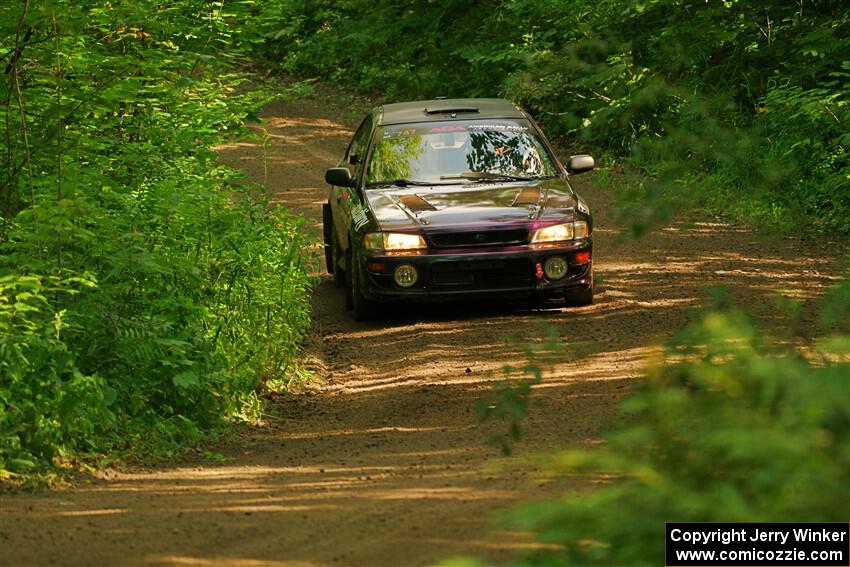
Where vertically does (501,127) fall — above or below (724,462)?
above

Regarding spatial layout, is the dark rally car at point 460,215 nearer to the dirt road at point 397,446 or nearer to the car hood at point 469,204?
the car hood at point 469,204

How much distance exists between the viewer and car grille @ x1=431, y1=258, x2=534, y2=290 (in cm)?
1122

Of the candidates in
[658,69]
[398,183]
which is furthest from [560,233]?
[658,69]

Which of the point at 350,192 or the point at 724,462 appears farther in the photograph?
the point at 350,192

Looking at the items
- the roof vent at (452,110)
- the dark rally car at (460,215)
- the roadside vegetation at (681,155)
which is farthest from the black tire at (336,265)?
the roadside vegetation at (681,155)

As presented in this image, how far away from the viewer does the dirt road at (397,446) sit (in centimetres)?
547

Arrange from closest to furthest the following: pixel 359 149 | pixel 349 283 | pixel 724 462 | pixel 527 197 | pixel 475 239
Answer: pixel 724 462 → pixel 475 239 → pixel 527 197 → pixel 349 283 → pixel 359 149

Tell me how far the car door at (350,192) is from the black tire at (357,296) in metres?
0.32

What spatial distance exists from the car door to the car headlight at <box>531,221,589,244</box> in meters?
1.66

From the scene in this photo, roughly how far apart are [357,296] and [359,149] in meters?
1.97

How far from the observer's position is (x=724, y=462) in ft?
13.3

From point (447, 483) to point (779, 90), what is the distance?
1252 cm

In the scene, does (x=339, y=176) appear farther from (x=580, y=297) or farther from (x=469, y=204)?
(x=580, y=297)

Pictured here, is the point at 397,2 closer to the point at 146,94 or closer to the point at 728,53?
the point at 728,53
